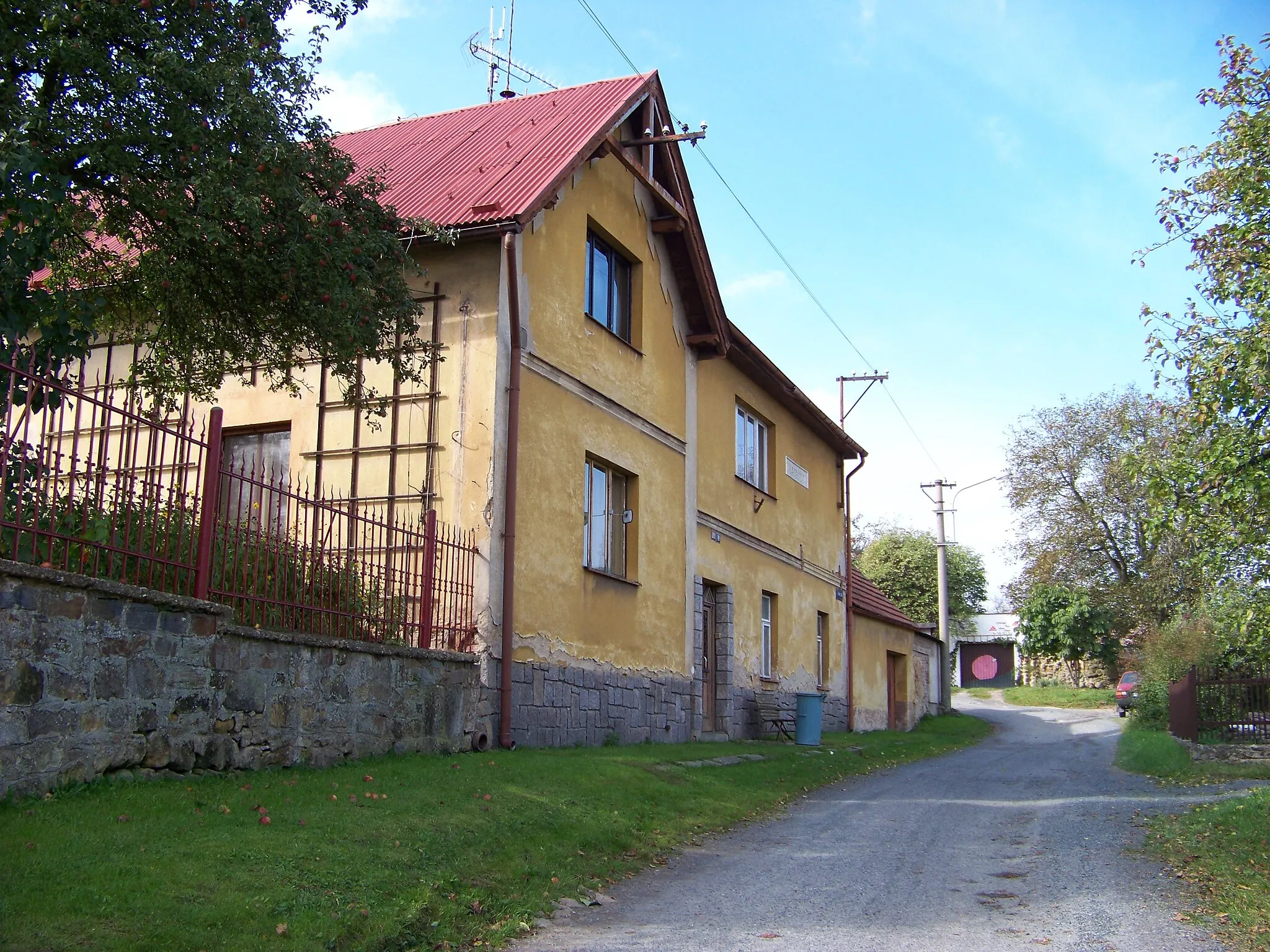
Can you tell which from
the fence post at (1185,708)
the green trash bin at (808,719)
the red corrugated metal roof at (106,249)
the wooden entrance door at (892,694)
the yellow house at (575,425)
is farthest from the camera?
the wooden entrance door at (892,694)

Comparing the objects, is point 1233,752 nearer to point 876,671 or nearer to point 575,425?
point 876,671

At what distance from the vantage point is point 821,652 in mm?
24938

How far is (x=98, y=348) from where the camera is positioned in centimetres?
1515

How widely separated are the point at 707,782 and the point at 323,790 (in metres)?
5.25

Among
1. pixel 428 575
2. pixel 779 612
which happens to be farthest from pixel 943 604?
pixel 428 575

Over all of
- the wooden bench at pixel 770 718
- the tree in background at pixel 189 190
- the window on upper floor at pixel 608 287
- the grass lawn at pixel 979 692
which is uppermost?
the window on upper floor at pixel 608 287

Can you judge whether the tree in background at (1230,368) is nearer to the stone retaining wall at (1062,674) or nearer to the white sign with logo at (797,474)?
the white sign with logo at (797,474)

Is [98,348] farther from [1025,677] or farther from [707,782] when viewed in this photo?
[1025,677]

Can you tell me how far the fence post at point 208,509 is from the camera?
8.20 m

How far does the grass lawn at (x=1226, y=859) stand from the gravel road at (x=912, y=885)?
0.64 ft

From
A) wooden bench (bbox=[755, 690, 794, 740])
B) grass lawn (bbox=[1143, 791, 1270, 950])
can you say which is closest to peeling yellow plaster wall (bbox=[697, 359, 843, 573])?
wooden bench (bbox=[755, 690, 794, 740])

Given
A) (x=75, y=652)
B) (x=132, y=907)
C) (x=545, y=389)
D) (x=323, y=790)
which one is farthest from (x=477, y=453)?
(x=132, y=907)

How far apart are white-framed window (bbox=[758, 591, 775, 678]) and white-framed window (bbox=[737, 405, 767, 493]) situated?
82.0 inches

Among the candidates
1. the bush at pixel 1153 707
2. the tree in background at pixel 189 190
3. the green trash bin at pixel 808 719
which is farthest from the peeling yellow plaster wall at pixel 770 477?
the tree in background at pixel 189 190
